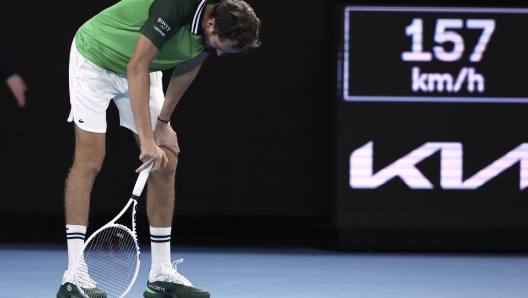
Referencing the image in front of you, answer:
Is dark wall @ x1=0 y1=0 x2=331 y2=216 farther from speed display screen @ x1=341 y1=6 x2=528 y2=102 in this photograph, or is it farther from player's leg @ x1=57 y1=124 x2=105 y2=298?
player's leg @ x1=57 y1=124 x2=105 y2=298

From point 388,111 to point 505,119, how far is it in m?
0.68

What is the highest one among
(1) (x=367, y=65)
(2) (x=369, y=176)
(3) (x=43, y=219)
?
(1) (x=367, y=65)

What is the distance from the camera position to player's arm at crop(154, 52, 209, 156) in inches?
143

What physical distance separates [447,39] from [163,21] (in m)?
2.37

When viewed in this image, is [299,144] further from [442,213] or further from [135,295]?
[135,295]

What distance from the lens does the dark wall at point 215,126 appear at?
5.55 m

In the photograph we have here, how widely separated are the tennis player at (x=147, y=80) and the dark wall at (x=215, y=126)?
6.40 feet

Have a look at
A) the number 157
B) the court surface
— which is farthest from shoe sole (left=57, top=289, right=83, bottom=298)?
the number 157

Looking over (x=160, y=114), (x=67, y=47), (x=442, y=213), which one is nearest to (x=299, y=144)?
(x=442, y=213)

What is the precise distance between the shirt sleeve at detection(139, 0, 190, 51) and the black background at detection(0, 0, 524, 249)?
2.31 meters

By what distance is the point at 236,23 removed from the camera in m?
3.26

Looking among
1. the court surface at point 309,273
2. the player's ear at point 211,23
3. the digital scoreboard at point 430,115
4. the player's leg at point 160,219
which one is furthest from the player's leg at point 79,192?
the digital scoreboard at point 430,115

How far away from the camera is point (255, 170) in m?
5.71

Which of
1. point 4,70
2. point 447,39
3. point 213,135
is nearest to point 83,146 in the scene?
point 4,70
